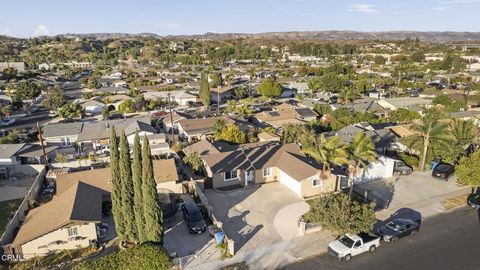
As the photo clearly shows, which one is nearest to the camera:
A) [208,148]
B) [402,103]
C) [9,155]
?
[208,148]

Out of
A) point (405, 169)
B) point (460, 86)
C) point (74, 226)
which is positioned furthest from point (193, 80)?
point (74, 226)

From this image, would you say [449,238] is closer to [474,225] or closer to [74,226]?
[474,225]

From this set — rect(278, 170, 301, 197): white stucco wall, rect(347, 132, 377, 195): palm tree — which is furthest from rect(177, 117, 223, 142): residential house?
rect(347, 132, 377, 195): palm tree

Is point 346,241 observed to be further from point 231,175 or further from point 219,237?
point 231,175

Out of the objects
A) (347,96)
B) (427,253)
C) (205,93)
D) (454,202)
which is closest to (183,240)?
(427,253)

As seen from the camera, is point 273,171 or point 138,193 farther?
point 273,171

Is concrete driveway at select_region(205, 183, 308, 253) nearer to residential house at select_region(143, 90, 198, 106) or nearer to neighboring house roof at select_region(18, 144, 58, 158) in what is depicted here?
neighboring house roof at select_region(18, 144, 58, 158)
